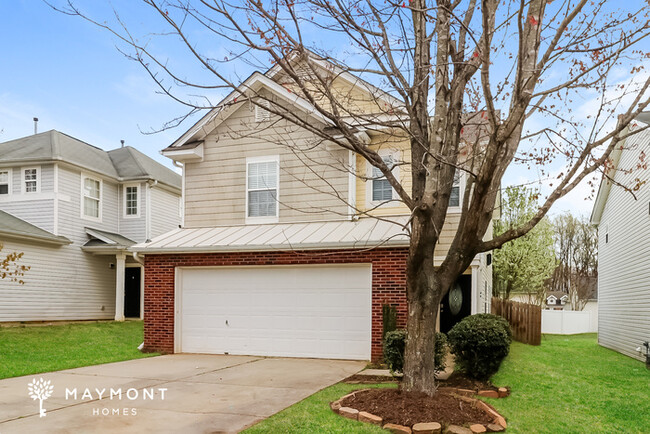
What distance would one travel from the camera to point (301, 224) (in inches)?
518

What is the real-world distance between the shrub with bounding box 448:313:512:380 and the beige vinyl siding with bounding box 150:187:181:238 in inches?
626

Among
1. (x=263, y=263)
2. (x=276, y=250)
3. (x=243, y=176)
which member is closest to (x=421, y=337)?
(x=276, y=250)

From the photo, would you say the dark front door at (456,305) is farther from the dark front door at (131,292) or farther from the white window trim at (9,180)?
the white window trim at (9,180)

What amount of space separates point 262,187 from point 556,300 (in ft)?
103

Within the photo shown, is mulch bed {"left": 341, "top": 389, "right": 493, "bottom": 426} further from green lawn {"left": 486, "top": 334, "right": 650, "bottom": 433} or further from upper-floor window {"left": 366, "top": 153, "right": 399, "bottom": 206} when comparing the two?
upper-floor window {"left": 366, "top": 153, "right": 399, "bottom": 206}

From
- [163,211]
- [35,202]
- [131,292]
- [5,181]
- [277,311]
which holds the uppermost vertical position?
[5,181]

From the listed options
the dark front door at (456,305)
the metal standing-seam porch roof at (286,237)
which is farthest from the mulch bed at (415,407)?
the dark front door at (456,305)

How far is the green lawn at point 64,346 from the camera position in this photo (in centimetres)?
1056

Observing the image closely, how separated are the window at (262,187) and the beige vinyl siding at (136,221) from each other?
904cm

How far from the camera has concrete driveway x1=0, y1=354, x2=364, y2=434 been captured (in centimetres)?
617

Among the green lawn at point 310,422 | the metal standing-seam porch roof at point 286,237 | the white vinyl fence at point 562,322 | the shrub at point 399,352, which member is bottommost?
the white vinyl fence at point 562,322

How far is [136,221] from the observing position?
70.4 ft

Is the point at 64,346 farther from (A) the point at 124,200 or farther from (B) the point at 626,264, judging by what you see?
(B) the point at 626,264

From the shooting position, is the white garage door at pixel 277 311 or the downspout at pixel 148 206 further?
the downspout at pixel 148 206
